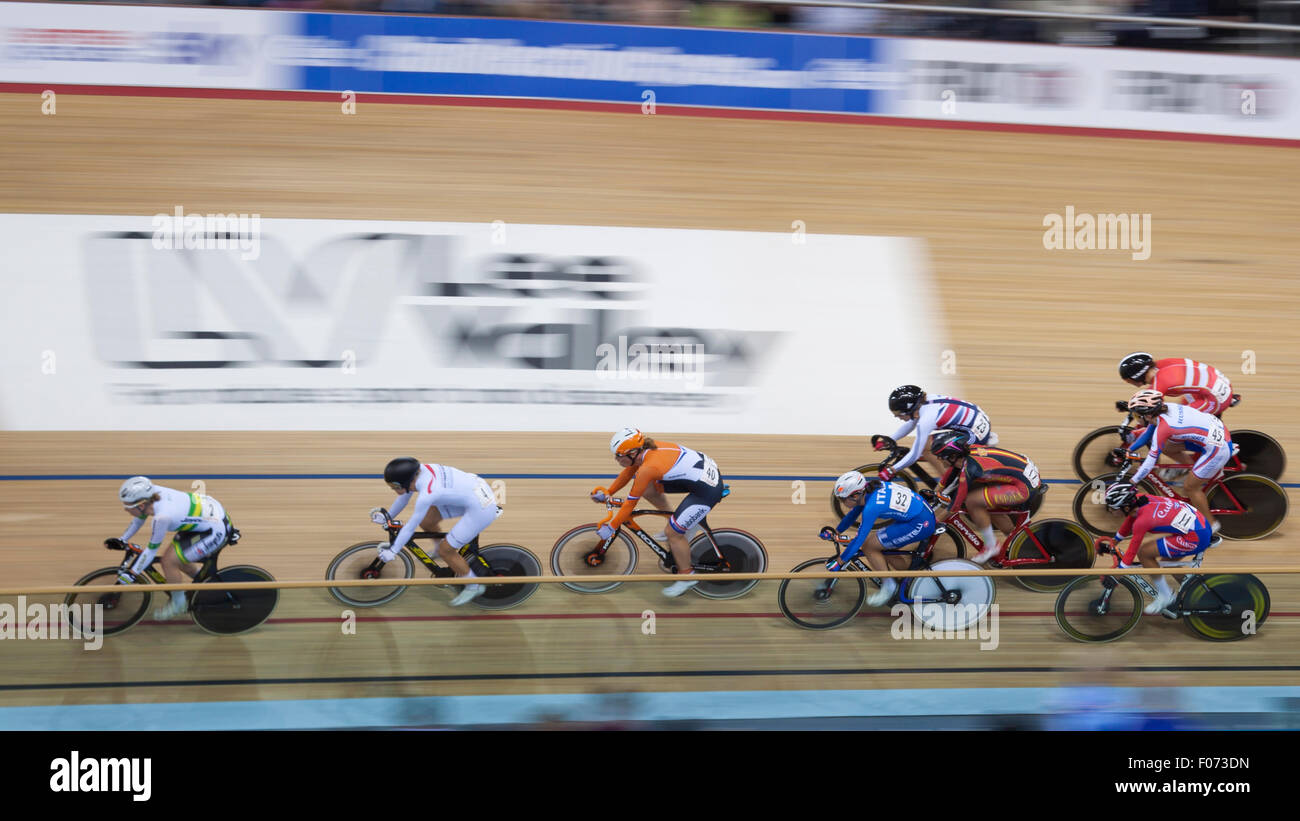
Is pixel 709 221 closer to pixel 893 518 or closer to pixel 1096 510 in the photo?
pixel 893 518

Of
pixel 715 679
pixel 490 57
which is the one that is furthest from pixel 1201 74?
pixel 715 679

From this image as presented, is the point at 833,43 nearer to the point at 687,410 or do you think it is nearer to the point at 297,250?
the point at 687,410

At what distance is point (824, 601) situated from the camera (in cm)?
323

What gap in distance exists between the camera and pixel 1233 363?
6.30m

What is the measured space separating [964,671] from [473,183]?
4562mm

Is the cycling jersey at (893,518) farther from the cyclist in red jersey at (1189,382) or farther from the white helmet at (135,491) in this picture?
the white helmet at (135,491)

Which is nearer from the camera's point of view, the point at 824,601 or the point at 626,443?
the point at 824,601

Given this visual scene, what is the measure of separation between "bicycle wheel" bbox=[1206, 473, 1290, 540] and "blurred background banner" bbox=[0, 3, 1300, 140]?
307 cm

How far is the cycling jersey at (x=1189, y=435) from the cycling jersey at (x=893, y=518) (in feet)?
3.71

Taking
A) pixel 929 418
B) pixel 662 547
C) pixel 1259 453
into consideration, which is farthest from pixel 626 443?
pixel 1259 453

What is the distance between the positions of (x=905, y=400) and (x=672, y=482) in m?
1.25

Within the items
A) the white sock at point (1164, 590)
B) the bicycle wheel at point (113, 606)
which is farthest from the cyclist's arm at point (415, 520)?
the white sock at point (1164, 590)

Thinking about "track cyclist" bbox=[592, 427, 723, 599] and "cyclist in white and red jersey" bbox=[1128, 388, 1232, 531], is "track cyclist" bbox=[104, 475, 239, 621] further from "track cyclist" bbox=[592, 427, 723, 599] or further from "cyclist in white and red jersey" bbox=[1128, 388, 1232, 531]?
"cyclist in white and red jersey" bbox=[1128, 388, 1232, 531]
